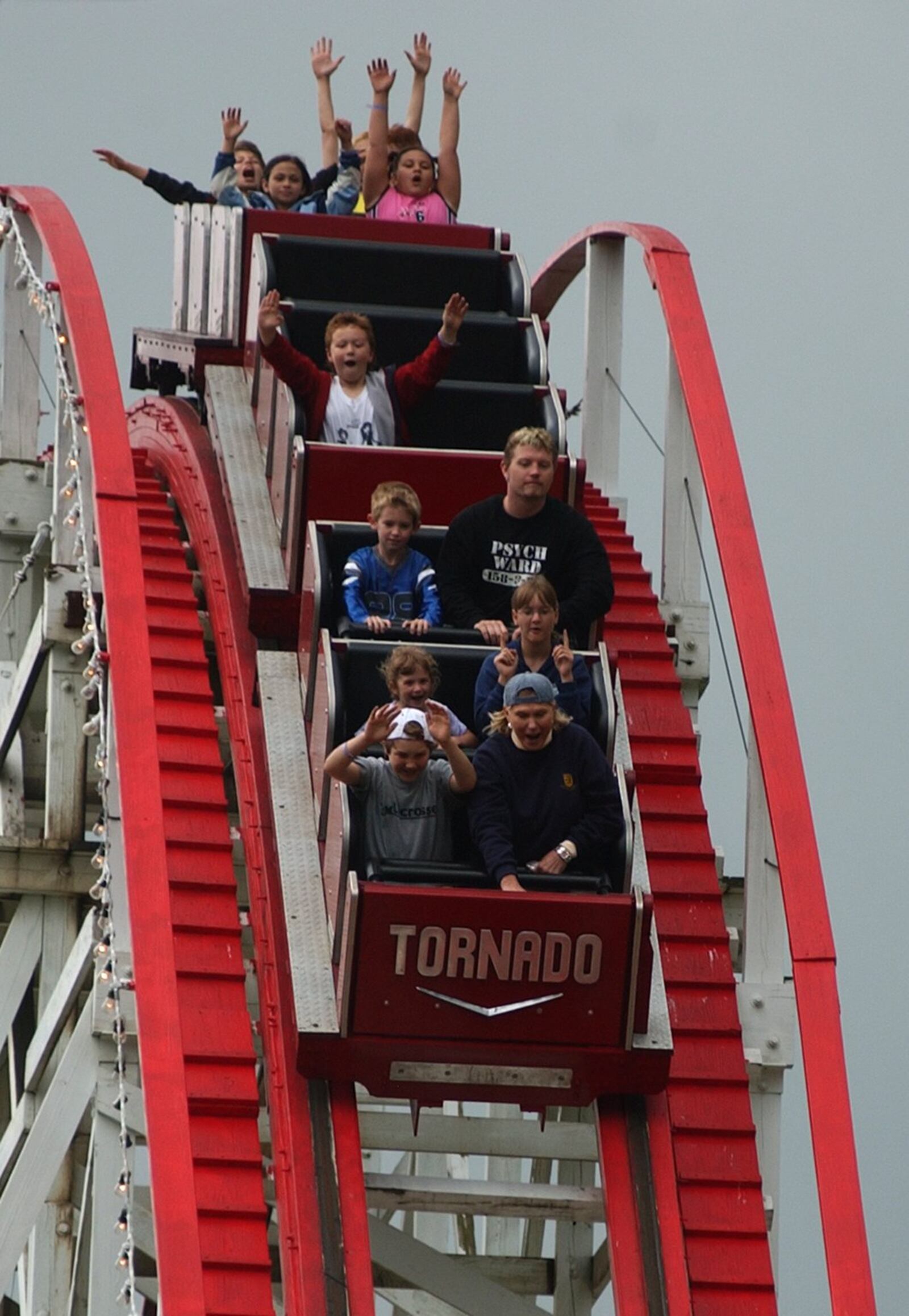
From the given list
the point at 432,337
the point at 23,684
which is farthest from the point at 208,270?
the point at 23,684

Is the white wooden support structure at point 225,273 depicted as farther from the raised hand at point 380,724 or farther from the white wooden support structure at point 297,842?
the raised hand at point 380,724

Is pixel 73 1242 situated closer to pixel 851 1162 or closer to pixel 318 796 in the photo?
pixel 318 796

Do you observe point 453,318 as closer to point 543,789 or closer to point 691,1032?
point 543,789

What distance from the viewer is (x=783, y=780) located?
7.89 meters

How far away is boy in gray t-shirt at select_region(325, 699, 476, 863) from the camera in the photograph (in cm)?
747

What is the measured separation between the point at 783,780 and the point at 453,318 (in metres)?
2.28

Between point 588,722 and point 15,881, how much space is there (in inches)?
114

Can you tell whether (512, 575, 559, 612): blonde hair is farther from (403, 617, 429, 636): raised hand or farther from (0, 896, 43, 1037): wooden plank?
(0, 896, 43, 1037): wooden plank

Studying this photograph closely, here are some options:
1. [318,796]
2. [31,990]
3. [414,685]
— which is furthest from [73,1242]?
[414,685]

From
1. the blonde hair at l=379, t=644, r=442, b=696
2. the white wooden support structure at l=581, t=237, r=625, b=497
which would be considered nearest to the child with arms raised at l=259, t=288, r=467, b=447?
the white wooden support structure at l=581, t=237, r=625, b=497

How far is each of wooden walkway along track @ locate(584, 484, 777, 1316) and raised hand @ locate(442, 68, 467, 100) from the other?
3574 mm

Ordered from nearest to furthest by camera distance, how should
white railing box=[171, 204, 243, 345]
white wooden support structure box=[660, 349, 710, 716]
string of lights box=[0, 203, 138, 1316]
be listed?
1. string of lights box=[0, 203, 138, 1316]
2. white wooden support structure box=[660, 349, 710, 716]
3. white railing box=[171, 204, 243, 345]

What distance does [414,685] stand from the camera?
294 inches

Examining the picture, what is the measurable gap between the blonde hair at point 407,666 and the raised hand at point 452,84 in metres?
5.20
